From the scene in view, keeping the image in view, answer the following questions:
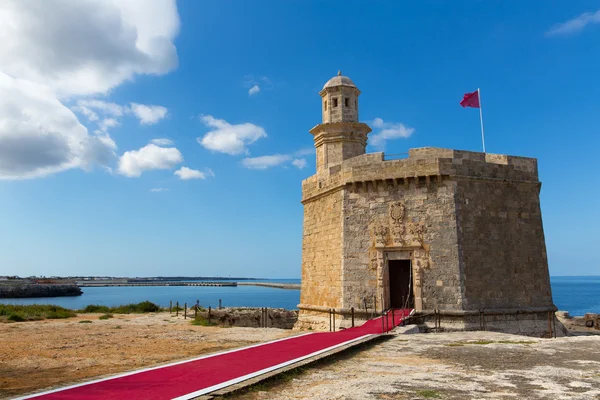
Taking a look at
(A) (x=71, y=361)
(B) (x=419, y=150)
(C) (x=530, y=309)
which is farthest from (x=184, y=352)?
(C) (x=530, y=309)

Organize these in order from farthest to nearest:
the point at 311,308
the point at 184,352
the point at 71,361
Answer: the point at 311,308 → the point at 184,352 → the point at 71,361

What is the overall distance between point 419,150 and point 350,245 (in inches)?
171

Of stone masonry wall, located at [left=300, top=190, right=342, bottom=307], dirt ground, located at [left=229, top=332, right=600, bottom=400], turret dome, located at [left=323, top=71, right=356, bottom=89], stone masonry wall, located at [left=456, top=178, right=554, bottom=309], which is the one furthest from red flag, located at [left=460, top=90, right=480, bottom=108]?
dirt ground, located at [left=229, top=332, right=600, bottom=400]

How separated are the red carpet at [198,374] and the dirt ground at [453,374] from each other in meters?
0.65

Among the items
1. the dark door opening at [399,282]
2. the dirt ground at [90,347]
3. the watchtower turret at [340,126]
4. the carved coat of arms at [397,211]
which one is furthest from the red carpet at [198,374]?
the watchtower turret at [340,126]

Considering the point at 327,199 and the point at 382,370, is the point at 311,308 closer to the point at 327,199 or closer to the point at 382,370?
the point at 327,199

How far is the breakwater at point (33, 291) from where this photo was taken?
2985 inches

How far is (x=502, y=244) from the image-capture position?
Answer: 51.2 ft

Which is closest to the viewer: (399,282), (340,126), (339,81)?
(399,282)

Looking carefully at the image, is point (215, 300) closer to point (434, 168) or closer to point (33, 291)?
point (33, 291)

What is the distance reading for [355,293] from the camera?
1573 centimetres

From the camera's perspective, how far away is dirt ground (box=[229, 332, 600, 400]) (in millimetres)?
5816

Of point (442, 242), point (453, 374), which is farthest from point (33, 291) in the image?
point (453, 374)

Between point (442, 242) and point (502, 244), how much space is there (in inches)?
96.6
